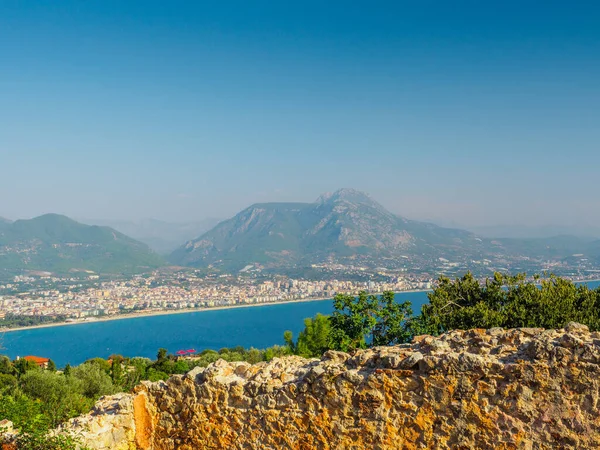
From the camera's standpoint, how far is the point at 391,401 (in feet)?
24.2

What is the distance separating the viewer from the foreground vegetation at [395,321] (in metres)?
12.4

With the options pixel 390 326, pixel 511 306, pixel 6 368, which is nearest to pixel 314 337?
pixel 390 326

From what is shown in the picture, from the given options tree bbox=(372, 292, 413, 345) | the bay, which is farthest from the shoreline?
tree bbox=(372, 292, 413, 345)

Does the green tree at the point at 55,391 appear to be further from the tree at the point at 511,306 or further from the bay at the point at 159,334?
the bay at the point at 159,334

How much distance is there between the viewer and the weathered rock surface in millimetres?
6668

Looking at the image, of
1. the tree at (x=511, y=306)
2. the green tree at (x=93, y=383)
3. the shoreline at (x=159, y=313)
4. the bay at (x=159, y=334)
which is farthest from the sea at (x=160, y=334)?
the tree at (x=511, y=306)

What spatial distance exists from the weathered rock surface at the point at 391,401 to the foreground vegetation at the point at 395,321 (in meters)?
1.76

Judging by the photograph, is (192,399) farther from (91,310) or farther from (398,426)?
(91,310)

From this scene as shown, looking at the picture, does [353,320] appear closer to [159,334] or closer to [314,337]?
[314,337]

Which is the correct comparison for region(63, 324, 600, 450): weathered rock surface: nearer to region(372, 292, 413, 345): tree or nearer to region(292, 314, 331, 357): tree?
region(372, 292, 413, 345): tree

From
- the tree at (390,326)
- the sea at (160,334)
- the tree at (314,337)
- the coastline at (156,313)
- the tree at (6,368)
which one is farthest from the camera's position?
the coastline at (156,313)

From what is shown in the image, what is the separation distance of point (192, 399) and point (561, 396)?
610cm

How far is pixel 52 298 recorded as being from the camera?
13700 centimetres

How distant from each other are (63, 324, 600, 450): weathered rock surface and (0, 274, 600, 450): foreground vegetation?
1.76m
